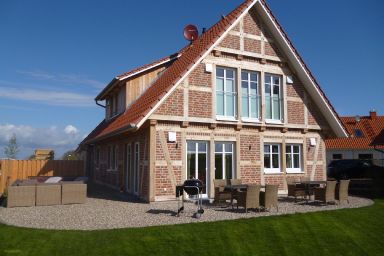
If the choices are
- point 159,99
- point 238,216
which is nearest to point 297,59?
point 159,99

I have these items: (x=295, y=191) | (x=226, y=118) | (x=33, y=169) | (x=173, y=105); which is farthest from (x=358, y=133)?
(x=33, y=169)

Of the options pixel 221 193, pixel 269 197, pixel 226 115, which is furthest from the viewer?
pixel 226 115

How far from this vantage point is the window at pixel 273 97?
1520 cm

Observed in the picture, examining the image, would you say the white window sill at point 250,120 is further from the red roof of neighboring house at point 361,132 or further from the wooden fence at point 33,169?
the red roof of neighboring house at point 361,132

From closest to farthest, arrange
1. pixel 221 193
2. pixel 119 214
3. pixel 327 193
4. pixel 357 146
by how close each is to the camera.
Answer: pixel 119 214 → pixel 221 193 → pixel 327 193 → pixel 357 146

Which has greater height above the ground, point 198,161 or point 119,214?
Answer: point 198,161

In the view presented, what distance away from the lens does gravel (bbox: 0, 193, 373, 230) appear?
884 cm

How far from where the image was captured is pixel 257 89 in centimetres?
1505

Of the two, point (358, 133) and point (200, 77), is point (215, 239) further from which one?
point (358, 133)

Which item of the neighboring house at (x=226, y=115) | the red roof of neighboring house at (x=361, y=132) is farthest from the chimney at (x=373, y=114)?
the neighboring house at (x=226, y=115)

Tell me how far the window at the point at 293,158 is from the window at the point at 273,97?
148cm

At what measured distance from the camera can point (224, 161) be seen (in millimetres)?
13852

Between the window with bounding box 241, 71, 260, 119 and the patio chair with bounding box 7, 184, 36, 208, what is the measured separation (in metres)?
8.49

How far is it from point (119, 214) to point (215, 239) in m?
3.45
